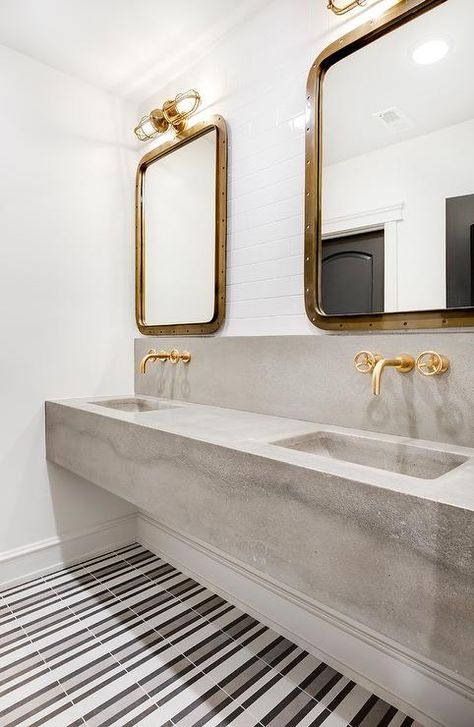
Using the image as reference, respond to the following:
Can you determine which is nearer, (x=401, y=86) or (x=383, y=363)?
(x=383, y=363)

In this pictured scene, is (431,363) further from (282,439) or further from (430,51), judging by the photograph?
(430,51)

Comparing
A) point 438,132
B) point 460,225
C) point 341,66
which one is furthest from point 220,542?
point 341,66

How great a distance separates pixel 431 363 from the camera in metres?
1.26

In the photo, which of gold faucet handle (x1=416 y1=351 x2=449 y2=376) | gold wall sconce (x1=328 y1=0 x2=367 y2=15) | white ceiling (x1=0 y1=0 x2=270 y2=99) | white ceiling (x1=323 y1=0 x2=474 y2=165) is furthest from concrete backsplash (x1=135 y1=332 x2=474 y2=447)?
white ceiling (x1=0 y1=0 x2=270 y2=99)

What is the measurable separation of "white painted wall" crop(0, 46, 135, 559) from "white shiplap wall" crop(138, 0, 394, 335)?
2.29ft

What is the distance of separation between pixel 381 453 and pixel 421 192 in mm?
778

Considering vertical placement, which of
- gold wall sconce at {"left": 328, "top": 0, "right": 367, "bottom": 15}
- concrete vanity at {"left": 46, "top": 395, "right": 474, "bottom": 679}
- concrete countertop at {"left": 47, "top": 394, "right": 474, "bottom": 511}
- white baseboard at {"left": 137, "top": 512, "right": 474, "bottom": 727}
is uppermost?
gold wall sconce at {"left": 328, "top": 0, "right": 367, "bottom": 15}

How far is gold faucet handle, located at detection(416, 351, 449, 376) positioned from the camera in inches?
48.9

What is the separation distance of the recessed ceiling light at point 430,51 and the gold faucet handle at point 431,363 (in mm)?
857

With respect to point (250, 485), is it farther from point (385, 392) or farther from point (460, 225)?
point (460, 225)

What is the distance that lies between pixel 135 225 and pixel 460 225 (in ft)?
5.79

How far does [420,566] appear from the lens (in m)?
0.78

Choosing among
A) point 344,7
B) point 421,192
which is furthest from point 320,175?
point 344,7

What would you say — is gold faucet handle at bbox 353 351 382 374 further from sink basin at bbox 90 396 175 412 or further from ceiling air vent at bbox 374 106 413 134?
sink basin at bbox 90 396 175 412
